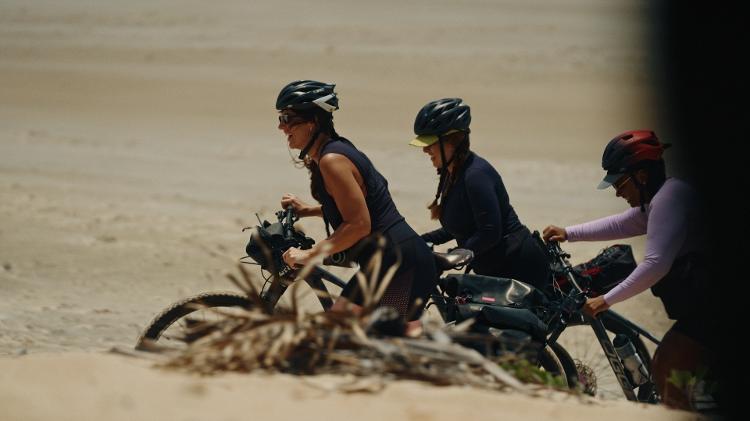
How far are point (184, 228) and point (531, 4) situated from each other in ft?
126

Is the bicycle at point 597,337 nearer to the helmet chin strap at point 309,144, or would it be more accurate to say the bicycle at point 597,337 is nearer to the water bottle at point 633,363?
the water bottle at point 633,363

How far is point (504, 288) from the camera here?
18.1 feet

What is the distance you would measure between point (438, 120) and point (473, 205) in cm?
45

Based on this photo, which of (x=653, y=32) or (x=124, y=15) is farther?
(x=124, y=15)

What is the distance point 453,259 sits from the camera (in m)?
5.40

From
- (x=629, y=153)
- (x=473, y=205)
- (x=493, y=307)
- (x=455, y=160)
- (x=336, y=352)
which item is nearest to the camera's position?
(x=336, y=352)

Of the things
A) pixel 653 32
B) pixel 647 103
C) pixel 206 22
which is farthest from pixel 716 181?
pixel 206 22

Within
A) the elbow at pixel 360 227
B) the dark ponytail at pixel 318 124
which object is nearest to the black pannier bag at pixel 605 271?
the elbow at pixel 360 227

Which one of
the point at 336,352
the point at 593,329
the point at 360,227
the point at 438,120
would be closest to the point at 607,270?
the point at 593,329

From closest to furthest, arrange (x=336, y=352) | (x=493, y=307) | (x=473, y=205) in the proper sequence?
1. (x=336, y=352)
2. (x=493, y=307)
3. (x=473, y=205)

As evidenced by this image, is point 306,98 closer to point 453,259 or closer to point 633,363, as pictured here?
point 453,259

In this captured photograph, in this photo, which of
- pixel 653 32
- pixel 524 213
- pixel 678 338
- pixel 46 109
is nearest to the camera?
pixel 678 338

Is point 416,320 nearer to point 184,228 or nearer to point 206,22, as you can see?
point 184,228

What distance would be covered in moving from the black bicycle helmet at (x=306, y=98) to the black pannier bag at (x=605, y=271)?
152cm
